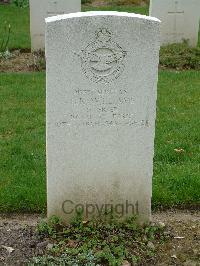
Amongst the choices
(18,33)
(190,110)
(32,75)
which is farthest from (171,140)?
(18,33)

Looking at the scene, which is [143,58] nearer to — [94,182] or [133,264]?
[94,182]

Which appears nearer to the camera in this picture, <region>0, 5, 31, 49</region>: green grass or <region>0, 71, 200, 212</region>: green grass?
<region>0, 71, 200, 212</region>: green grass

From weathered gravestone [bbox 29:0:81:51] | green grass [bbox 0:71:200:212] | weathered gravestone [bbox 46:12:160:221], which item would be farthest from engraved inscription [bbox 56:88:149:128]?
weathered gravestone [bbox 29:0:81:51]

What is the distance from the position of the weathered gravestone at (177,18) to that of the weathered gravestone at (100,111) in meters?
6.94

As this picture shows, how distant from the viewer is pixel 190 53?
10.1 metres

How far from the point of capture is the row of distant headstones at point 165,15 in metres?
10.4

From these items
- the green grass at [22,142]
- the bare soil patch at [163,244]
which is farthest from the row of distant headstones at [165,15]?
the bare soil patch at [163,244]

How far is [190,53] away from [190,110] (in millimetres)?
3007

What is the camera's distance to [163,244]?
14.1 ft

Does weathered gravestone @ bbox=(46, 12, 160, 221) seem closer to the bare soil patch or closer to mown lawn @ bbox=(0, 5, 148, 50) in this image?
the bare soil patch

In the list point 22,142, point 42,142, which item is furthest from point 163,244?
point 22,142

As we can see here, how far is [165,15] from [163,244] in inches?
290

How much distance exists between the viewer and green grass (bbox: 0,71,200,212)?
4.98 metres

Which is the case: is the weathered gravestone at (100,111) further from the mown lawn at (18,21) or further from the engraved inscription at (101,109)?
the mown lawn at (18,21)
